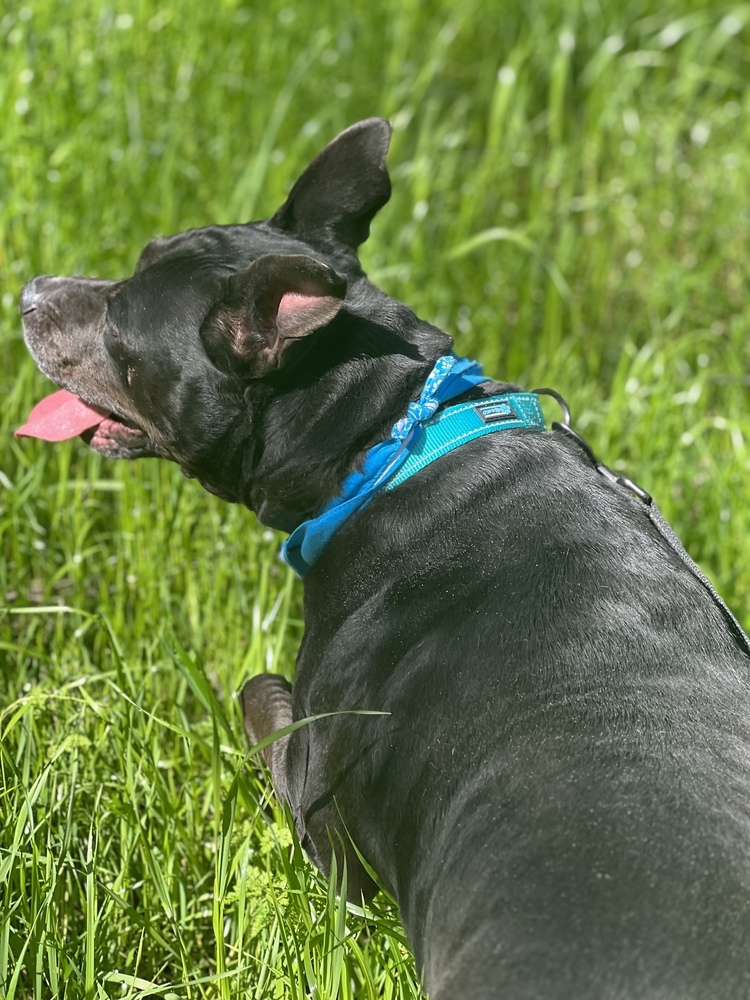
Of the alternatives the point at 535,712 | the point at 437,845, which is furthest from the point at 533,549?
the point at 437,845

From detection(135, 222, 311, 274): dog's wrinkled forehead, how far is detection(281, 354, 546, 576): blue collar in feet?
1.73

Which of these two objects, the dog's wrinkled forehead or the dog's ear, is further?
the dog's ear

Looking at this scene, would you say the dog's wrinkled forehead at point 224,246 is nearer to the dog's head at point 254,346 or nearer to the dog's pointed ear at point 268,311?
the dog's head at point 254,346

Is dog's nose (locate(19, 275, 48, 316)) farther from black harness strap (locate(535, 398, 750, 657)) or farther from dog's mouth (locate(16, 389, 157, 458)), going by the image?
black harness strap (locate(535, 398, 750, 657))

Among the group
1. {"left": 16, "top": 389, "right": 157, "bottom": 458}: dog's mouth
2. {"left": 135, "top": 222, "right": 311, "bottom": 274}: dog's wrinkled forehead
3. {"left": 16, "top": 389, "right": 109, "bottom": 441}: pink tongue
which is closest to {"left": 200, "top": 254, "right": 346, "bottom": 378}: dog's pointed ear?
{"left": 135, "top": 222, "right": 311, "bottom": 274}: dog's wrinkled forehead

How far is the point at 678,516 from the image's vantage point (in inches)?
156

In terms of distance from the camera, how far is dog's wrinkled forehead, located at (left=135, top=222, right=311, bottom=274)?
112 inches

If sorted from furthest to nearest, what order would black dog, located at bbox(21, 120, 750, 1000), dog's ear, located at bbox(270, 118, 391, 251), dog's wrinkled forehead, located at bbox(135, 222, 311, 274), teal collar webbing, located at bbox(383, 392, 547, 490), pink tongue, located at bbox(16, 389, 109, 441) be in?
1. pink tongue, located at bbox(16, 389, 109, 441)
2. dog's ear, located at bbox(270, 118, 391, 251)
3. dog's wrinkled forehead, located at bbox(135, 222, 311, 274)
4. teal collar webbing, located at bbox(383, 392, 547, 490)
5. black dog, located at bbox(21, 120, 750, 1000)

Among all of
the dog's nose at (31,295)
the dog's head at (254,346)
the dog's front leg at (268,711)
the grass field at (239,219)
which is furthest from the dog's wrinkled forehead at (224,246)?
the dog's front leg at (268,711)

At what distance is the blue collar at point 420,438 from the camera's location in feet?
8.51

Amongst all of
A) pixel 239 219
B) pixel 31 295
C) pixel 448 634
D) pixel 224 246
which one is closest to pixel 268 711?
pixel 448 634

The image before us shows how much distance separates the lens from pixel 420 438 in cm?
261

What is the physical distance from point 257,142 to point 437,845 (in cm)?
385

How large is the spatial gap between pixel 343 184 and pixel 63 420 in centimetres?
95
